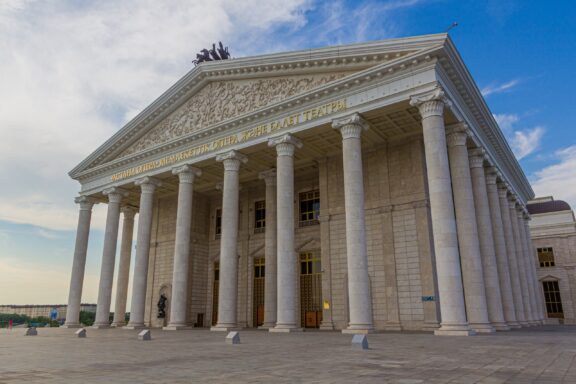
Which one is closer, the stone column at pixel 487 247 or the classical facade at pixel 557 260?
the stone column at pixel 487 247

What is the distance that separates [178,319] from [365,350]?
54.2 feet

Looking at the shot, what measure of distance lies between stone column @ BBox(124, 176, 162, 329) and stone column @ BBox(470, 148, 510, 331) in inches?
805

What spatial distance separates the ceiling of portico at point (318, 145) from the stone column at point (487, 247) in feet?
13.3

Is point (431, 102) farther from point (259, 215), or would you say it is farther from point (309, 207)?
point (259, 215)

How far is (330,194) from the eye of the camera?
25.9 m

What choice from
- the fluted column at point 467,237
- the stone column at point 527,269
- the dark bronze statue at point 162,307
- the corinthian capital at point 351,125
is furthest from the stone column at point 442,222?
the dark bronze statue at point 162,307

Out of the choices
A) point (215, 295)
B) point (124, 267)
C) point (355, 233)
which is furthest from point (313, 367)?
point (124, 267)

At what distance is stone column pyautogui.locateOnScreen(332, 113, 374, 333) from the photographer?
17.9m

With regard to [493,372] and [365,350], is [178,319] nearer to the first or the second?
[365,350]

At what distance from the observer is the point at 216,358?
31.1 feet

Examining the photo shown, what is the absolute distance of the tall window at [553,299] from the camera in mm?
38938

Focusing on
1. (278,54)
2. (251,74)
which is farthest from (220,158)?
(278,54)

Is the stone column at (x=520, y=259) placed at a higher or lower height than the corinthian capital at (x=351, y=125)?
lower

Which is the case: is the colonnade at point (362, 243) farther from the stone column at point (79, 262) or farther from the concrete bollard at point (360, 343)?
the concrete bollard at point (360, 343)
